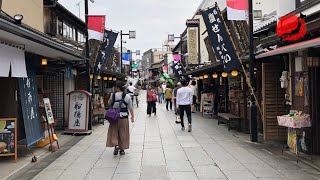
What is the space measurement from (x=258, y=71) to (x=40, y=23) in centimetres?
959

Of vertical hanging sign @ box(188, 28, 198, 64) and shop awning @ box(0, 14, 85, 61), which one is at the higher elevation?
vertical hanging sign @ box(188, 28, 198, 64)

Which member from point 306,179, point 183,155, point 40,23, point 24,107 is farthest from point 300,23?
point 40,23

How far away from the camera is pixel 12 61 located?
29.2ft

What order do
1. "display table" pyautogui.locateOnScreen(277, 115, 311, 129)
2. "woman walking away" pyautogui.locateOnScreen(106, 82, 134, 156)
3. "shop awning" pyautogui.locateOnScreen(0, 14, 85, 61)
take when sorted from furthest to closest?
"woman walking away" pyautogui.locateOnScreen(106, 82, 134, 156)
"display table" pyautogui.locateOnScreen(277, 115, 311, 129)
"shop awning" pyautogui.locateOnScreen(0, 14, 85, 61)

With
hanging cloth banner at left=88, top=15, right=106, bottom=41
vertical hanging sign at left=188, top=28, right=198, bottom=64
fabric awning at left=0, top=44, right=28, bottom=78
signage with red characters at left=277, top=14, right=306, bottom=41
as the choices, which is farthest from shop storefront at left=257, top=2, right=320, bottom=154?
vertical hanging sign at left=188, top=28, right=198, bottom=64

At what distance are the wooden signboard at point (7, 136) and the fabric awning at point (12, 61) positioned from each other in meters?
1.36

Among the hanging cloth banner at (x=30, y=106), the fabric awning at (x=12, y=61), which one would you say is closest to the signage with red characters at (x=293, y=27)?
the fabric awning at (x=12, y=61)

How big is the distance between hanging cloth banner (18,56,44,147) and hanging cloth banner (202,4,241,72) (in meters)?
6.29

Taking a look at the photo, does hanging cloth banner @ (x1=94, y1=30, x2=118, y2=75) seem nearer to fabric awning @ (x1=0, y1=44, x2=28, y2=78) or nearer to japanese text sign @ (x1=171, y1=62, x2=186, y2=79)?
fabric awning @ (x1=0, y1=44, x2=28, y2=78)

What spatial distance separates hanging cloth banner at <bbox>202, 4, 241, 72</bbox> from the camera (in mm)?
13125

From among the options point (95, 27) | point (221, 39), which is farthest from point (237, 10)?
point (95, 27)

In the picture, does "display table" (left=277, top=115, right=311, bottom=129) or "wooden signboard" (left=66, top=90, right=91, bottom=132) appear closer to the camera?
"display table" (left=277, top=115, right=311, bottom=129)

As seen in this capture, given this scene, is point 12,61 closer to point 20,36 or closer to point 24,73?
point 24,73

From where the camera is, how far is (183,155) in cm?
1038
